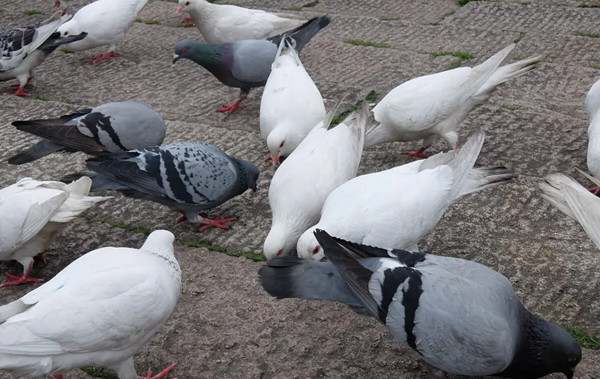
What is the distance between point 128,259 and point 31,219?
2.92 feet

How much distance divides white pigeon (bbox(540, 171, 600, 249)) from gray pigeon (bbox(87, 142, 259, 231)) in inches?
65.1

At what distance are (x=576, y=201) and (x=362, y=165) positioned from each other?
186cm

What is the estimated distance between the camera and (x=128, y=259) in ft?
10.1

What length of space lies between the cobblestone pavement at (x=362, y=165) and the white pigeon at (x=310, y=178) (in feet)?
0.93

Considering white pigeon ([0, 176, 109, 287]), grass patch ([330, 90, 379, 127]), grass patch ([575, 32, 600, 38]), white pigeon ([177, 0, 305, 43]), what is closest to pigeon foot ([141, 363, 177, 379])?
white pigeon ([0, 176, 109, 287])

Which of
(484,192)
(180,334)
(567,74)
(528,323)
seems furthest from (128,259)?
(567,74)

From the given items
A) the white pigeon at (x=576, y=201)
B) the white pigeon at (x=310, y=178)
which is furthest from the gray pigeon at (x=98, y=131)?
the white pigeon at (x=576, y=201)

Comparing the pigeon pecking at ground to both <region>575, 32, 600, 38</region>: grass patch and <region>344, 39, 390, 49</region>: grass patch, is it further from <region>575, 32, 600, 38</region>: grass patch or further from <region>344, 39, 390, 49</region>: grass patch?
<region>575, 32, 600, 38</region>: grass patch

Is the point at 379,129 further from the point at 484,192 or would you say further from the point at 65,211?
the point at 65,211

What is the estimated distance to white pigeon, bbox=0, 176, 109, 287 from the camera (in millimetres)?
3729

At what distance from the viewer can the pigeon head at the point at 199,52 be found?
587 cm

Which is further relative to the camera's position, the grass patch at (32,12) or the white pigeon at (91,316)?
the grass patch at (32,12)

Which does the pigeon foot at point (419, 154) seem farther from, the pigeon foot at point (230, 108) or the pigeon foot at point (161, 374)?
the pigeon foot at point (161, 374)

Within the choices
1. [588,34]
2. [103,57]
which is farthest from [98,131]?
[588,34]
